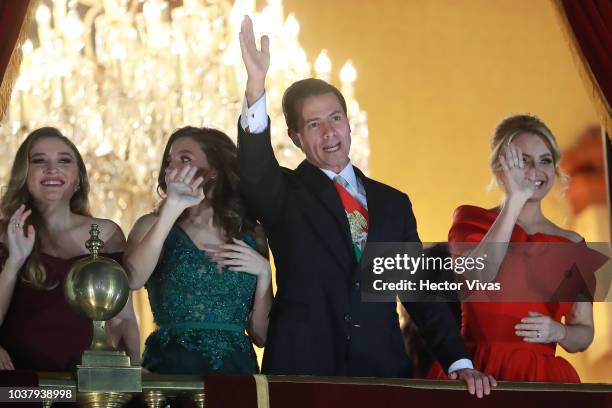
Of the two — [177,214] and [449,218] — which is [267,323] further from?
[449,218]

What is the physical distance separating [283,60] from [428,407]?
354cm

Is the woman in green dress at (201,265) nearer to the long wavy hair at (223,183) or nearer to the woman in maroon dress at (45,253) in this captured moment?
the long wavy hair at (223,183)

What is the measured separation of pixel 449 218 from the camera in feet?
24.9

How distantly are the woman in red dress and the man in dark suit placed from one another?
13.6 inches

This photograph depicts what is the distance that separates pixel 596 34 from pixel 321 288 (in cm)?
146

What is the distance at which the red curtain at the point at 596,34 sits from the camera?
149 inches

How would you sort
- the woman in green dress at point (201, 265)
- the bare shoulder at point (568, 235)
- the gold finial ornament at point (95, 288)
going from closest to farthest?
1. the gold finial ornament at point (95, 288)
2. the woman in green dress at point (201, 265)
3. the bare shoulder at point (568, 235)

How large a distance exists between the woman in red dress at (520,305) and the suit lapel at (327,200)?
548mm

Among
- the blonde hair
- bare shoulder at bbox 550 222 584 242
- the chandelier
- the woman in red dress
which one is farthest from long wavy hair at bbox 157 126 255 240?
the chandelier

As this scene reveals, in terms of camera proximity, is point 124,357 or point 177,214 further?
point 177,214

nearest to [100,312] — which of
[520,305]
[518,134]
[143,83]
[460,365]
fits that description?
[460,365]

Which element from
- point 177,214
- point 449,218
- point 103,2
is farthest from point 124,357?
point 449,218

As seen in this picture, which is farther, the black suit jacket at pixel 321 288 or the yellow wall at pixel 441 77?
the yellow wall at pixel 441 77

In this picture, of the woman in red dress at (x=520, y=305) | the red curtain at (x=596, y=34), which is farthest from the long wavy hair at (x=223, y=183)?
the red curtain at (x=596, y=34)
